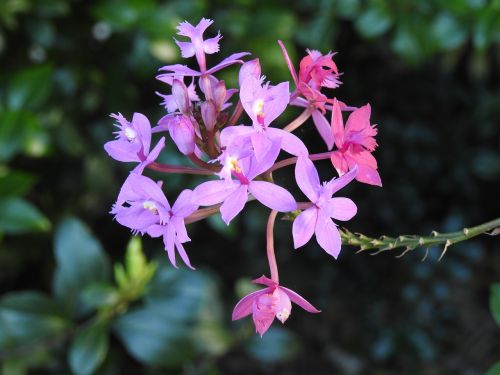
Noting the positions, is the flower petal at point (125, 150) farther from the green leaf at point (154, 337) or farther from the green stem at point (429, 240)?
the green leaf at point (154, 337)

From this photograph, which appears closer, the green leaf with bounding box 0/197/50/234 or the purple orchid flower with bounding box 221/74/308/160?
the purple orchid flower with bounding box 221/74/308/160

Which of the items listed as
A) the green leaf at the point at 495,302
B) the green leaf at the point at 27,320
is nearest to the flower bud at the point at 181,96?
the green leaf at the point at 495,302

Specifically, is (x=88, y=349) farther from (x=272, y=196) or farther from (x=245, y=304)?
(x=272, y=196)

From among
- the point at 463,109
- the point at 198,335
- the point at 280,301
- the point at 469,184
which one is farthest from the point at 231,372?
the point at 280,301

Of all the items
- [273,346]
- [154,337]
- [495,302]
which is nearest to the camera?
[495,302]

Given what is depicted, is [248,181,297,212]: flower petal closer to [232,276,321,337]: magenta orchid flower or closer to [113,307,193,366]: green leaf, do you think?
[232,276,321,337]: magenta orchid flower

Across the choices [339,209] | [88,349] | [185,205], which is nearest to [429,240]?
[339,209]

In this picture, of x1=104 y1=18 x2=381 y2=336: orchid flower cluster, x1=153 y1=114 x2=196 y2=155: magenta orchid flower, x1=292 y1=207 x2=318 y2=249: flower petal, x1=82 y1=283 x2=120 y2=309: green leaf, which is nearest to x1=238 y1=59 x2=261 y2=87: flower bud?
x1=104 y1=18 x2=381 y2=336: orchid flower cluster
